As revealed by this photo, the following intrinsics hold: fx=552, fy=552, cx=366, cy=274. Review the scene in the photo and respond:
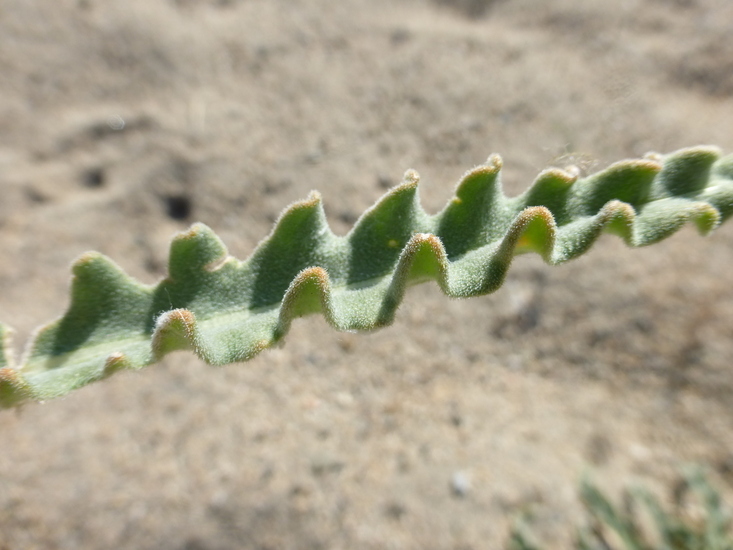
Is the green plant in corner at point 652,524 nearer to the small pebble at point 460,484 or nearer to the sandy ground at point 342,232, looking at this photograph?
the sandy ground at point 342,232

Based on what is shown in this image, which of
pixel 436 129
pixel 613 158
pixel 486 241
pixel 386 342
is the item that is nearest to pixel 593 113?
pixel 613 158

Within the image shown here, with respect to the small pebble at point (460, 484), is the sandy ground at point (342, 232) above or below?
above

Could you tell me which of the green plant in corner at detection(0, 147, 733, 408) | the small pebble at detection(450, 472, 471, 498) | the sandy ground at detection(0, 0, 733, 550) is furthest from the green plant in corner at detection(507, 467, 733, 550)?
the green plant in corner at detection(0, 147, 733, 408)

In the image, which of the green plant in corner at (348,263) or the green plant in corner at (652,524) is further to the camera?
the green plant in corner at (652,524)

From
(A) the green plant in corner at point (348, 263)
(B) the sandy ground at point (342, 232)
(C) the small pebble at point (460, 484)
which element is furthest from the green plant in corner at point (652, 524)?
(A) the green plant in corner at point (348, 263)

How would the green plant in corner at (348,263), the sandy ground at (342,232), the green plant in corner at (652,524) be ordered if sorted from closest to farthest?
1. the green plant in corner at (348,263)
2. the green plant in corner at (652,524)
3. the sandy ground at (342,232)

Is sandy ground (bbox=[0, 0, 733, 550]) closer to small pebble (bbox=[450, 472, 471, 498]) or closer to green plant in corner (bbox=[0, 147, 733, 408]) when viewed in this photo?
small pebble (bbox=[450, 472, 471, 498])

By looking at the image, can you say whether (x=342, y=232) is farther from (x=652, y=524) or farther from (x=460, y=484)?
(x=652, y=524)
